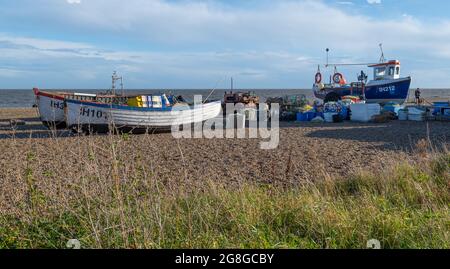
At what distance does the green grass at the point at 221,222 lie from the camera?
4.08 meters

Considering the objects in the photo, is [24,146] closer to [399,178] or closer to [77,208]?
[77,208]

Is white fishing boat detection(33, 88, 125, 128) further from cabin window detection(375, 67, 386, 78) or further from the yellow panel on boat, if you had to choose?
cabin window detection(375, 67, 386, 78)

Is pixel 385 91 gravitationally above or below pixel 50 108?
above

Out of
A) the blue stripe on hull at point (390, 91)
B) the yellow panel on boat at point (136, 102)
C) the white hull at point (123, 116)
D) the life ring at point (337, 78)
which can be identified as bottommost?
the white hull at point (123, 116)

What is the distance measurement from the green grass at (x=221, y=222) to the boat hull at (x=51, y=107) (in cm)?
1364

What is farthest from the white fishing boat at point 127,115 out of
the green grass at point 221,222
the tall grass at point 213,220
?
the green grass at point 221,222

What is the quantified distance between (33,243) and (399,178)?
5618mm

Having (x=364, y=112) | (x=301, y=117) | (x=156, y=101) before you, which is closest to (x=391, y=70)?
(x=364, y=112)

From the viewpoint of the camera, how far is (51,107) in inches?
725

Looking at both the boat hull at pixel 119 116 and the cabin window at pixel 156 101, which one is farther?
the cabin window at pixel 156 101

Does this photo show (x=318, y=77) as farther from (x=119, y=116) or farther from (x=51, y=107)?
(x=51, y=107)

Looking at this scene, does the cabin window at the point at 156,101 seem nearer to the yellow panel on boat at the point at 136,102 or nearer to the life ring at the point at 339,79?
the yellow panel on boat at the point at 136,102

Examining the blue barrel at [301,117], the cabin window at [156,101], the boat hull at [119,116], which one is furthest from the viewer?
the blue barrel at [301,117]

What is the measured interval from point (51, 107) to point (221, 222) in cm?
1587
